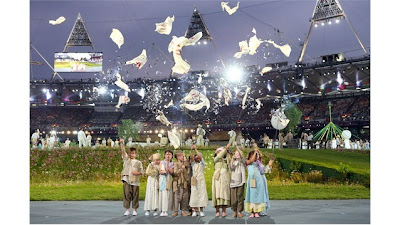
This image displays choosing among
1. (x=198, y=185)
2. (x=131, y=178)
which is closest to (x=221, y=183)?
(x=198, y=185)

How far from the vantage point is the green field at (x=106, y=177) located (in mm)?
17922

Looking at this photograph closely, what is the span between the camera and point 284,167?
2384cm

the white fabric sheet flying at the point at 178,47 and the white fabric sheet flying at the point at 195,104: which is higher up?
the white fabric sheet flying at the point at 178,47

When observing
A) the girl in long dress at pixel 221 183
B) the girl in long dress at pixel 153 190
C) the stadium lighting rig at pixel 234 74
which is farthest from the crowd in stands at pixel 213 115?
the girl in long dress at pixel 221 183

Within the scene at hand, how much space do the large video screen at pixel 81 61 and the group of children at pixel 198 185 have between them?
62.2m

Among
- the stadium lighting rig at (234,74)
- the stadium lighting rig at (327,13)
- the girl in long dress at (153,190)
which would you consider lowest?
the girl in long dress at (153,190)

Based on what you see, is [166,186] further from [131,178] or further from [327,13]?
[327,13]

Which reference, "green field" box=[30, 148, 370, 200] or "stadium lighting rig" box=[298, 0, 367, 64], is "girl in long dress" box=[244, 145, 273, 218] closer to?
"green field" box=[30, 148, 370, 200]

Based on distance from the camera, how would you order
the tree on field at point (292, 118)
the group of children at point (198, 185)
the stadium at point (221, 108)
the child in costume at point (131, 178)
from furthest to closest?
the stadium at point (221, 108)
the tree on field at point (292, 118)
the child in costume at point (131, 178)
the group of children at point (198, 185)

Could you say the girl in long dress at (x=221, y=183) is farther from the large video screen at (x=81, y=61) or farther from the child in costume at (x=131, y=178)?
the large video screen at (x=81, y=61)

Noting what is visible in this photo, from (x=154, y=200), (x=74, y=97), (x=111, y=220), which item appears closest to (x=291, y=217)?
(x=154, y=200)

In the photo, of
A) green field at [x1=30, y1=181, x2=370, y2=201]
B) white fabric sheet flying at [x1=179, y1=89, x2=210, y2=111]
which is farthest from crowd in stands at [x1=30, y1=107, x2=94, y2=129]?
white fabric sheet flying at [x1=179, y1=89, x2=210, y2=111]

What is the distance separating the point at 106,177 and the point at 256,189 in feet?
37.8
